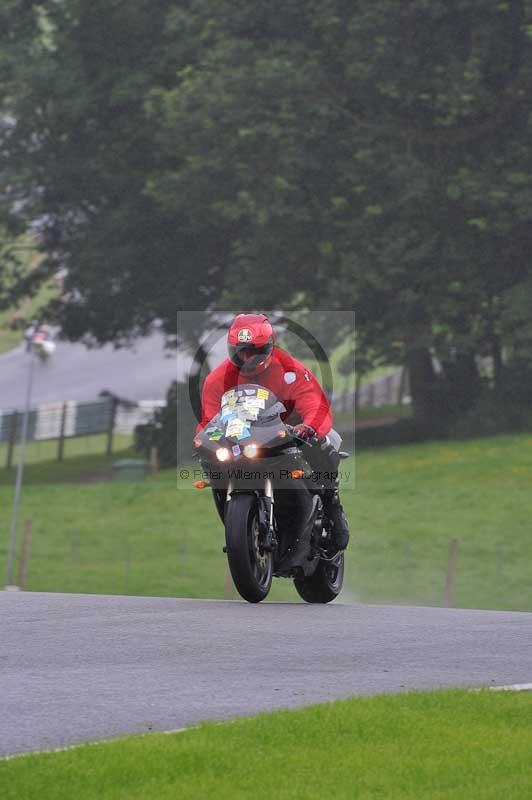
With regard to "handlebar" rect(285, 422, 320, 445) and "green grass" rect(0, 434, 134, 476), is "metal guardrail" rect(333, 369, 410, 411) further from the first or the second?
"handlebar" rect(285, 422, 320, 445)

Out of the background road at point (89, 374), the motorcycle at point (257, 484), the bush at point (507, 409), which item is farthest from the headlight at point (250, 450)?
the background road at point (89, 374)

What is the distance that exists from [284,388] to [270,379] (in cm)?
13

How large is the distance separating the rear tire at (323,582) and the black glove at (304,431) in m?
1.72

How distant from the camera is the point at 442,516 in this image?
41.6m

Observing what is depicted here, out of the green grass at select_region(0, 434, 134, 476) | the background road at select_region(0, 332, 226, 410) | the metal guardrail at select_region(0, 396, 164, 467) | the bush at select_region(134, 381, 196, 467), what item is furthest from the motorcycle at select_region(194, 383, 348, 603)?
the background road at select_region(0, 332, 226, 410)

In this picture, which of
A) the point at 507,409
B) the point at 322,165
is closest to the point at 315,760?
the point at 322,165

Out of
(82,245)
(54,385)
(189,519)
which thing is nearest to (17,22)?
(82,245)

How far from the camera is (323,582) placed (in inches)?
559

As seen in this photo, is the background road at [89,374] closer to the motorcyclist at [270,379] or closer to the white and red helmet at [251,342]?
the motorcyclist at [270,379]

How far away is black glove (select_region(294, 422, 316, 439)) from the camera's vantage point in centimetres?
1255

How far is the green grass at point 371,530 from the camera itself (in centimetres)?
3428

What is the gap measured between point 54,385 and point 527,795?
3555 inches

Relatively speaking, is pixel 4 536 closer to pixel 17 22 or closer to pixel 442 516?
pixel 442 516

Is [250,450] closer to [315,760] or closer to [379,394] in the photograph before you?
[315,760]
